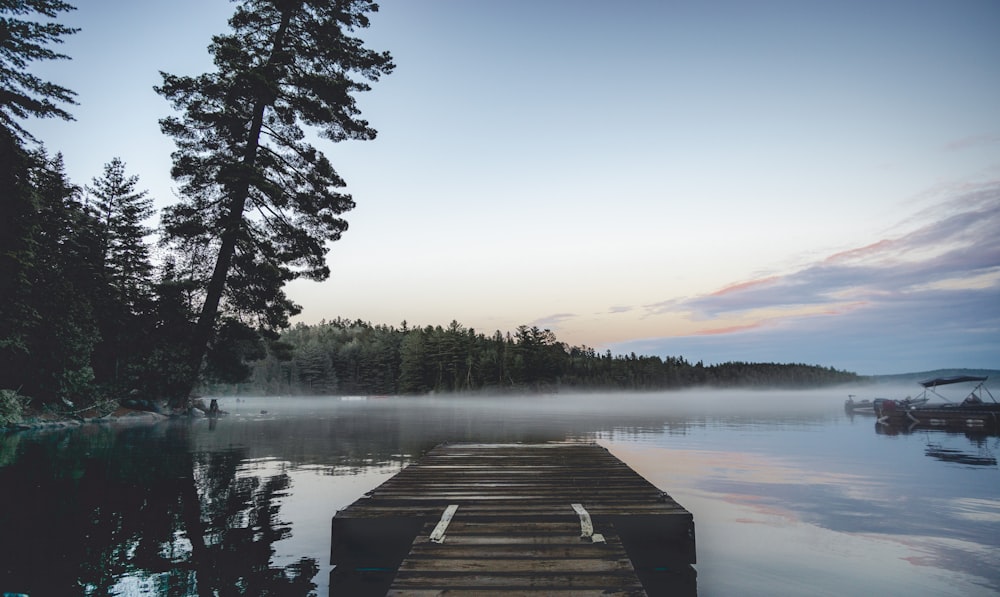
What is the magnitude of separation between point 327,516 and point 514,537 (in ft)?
21.9

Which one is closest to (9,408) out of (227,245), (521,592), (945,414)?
(227,245)

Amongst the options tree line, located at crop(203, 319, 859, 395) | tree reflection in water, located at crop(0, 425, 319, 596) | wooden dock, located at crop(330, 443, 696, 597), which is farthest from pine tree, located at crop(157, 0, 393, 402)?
tree line, located at crop(203, 319, 859, 395)

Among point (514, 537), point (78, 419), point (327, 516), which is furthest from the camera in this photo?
point (78, 419)

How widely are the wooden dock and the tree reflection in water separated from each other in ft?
3.74

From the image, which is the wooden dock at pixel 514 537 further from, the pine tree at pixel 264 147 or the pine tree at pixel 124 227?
the pine tree at pixel 124 227

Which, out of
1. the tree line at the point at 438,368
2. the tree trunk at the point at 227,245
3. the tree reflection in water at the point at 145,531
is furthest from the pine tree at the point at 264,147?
the tree line at the point at 438,368

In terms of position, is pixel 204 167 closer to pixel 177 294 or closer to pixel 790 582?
pixel 177 294

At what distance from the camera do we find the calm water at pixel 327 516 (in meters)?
7.89

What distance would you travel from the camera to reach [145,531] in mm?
9656

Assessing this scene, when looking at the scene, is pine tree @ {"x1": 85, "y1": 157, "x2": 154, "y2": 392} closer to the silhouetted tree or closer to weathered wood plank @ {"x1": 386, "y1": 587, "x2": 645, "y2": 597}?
the silhouetted tree

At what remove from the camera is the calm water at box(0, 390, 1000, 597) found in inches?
311

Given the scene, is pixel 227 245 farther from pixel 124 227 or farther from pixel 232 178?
pixel 124 227

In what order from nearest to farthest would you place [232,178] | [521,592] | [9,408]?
1. [521,592]
2. [232,178]
3. [9,408]

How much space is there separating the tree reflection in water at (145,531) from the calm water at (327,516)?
0.14 feet
